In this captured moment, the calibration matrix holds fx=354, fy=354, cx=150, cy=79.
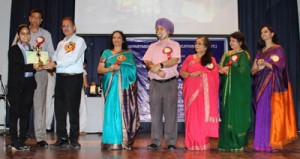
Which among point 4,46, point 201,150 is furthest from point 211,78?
point 4,46

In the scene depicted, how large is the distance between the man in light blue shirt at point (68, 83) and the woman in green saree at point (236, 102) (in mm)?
1617

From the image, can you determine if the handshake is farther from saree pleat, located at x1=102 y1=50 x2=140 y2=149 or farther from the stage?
the stage

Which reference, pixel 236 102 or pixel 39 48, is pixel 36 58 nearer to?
pixel 39 48

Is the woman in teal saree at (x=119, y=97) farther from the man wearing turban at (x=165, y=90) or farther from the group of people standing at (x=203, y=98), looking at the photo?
the man wearing turban at (x=165, y=90)

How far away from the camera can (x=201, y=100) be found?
3906 millimetres

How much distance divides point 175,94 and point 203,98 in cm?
31

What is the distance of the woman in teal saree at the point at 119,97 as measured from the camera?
3836 mm

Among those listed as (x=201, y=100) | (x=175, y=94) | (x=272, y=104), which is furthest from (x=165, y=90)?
(x=272, y=104)

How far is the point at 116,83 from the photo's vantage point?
391cm

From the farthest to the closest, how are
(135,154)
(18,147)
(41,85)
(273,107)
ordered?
1. (41,85)
2. (273,107)
3. (18,147)
4. (135,154)

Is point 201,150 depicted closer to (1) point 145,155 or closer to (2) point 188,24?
(1) point 145,155

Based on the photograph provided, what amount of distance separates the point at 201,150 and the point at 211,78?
2.62 feet

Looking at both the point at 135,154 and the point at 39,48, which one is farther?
the point at 39,48

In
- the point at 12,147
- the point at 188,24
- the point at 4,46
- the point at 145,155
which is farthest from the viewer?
the point at 4,46
